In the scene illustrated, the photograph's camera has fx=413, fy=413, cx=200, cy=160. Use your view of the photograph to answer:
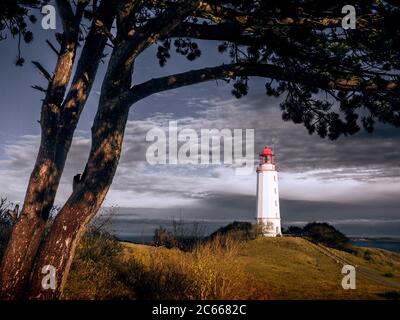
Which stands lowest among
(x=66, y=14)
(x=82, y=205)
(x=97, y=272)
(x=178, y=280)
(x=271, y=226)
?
(x=178, y=280)

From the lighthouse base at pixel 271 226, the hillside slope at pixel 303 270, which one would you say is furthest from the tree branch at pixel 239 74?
the lighthouse base at pixel 271 226

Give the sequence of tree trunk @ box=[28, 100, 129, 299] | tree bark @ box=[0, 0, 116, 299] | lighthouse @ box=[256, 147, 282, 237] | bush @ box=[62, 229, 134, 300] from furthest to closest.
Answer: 1. lighthouse @ box=[256, 147, 282, 237]
2. bush @ box=[62, 229, 134, 300]
3. tree bark @ box=[0, 0, 116, 299]
4. tree trunk @ box=[28, 100, 129, 299]

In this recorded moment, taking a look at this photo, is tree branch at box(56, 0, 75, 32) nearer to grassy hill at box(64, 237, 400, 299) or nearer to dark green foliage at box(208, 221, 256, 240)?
grassy hill at box(64, 237, 400, 299)

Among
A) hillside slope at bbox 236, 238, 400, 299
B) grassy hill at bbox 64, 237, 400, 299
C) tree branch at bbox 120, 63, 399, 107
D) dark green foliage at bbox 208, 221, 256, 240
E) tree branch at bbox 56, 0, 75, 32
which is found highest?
tree branch at bbox 56, 0, 75, 32

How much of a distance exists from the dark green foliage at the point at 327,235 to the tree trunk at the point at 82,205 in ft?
110

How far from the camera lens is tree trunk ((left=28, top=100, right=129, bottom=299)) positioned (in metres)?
7.56

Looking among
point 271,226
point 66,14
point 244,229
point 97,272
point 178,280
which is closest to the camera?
point 66,14

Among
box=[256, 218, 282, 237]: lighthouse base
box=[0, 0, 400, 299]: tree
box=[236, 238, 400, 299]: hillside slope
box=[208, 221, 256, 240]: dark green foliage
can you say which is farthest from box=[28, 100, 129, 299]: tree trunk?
box=[256, 218, 282, 237]: lighthouse base

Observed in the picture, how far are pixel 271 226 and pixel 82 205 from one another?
34516 mm

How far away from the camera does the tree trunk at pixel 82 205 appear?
7562mm

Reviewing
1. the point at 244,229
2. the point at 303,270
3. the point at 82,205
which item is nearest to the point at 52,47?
the point at 82,205

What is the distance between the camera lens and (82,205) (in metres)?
7.68

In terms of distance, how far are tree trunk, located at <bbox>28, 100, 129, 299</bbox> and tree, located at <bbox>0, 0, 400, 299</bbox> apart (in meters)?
0.02

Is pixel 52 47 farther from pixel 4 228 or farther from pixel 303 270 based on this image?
pixel 303 270
